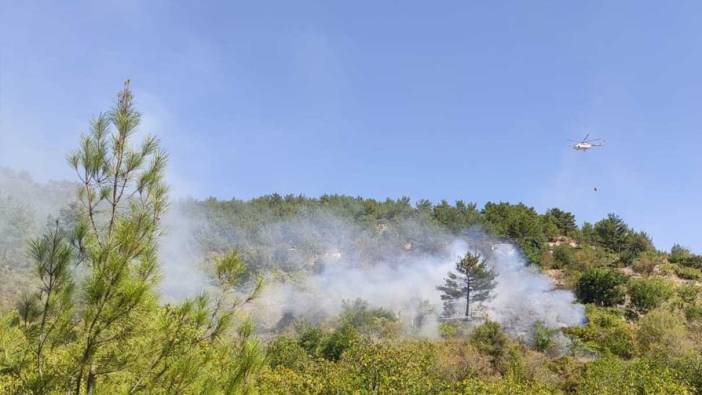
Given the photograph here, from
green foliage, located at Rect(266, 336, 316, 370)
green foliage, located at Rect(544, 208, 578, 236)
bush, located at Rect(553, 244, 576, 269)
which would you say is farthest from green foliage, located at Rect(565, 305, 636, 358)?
green foliage, located at Rect(544, 208, 578, 236)

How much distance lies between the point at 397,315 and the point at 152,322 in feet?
116

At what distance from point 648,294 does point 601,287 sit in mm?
3430

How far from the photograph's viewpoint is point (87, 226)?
5207mm

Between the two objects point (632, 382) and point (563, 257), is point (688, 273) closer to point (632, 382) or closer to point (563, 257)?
point (563, 257)

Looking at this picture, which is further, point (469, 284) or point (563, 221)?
point (563, 221)

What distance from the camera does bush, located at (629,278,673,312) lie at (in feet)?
125

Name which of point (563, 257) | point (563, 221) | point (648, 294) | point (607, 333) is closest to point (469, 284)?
point (607, 333)

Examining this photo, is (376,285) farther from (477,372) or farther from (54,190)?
(54,190)

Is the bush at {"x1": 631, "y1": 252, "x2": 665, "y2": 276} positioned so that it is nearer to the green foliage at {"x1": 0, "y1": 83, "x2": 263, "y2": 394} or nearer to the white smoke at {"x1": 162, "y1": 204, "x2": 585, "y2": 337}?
the white smoke at {"x1": 162, "y1": 204, "x2": 585, "y2": 337}

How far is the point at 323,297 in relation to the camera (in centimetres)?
4403

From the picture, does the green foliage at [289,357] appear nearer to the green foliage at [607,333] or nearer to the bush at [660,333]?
the green foliage at [607,333]

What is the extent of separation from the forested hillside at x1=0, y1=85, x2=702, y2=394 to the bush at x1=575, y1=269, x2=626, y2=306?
21 cm

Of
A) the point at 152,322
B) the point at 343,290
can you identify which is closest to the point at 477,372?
the point at 152,322

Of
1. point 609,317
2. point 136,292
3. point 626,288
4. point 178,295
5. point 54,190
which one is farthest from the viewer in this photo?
point 54,190
